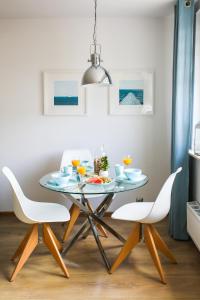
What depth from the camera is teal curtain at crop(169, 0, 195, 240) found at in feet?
10.6

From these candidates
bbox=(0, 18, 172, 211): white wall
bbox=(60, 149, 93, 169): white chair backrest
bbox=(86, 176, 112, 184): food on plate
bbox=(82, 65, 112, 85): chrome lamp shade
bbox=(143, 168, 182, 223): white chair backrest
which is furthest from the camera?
bbox=(0, 18, 172, 211): white wall

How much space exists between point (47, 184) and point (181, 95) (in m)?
1.67

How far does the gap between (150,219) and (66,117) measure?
1953 mm

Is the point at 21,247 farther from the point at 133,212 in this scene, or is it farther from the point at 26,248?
Answer: the point at 133,212

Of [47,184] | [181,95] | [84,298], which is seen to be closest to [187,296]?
[84,298]

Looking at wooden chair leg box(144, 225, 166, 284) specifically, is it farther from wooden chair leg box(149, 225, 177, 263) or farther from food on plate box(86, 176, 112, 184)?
food on plate box(86, 176, 112, 184)

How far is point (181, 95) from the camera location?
3297 millimetres

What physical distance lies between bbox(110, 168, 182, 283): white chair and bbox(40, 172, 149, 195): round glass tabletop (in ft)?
0.82

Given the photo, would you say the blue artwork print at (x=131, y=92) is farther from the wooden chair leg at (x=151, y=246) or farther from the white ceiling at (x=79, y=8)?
the wooden chair leg at (x=151, y=246)

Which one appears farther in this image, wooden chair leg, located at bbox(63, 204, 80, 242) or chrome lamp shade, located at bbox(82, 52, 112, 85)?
wooden chair leg, located at bbox(63, 204, 80, 242)

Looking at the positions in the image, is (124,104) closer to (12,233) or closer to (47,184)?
(47,184)

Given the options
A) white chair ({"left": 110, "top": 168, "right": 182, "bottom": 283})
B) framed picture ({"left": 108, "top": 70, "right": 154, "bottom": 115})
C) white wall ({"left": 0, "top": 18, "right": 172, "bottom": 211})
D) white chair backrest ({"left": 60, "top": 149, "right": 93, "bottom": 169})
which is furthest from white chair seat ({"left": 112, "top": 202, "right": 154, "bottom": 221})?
framed picture ({"left": 108, "top": 70, "right": 154, "bottom": 115})

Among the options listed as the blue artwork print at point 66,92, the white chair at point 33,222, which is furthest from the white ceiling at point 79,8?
the white chair at point 33,222

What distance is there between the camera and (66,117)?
4047 mm
